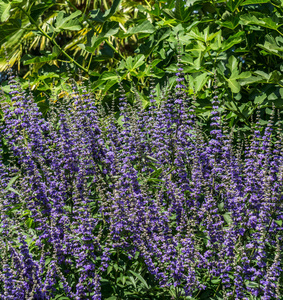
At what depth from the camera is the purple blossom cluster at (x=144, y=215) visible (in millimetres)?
3143

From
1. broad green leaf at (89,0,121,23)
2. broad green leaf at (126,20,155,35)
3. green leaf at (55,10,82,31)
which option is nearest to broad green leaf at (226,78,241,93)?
broad green leaf at (126,20,155,35)

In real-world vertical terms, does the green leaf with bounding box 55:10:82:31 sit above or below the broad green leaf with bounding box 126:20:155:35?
above

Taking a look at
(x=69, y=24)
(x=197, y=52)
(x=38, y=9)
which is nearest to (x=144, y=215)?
(x=197, y=52)

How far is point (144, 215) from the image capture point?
341cm

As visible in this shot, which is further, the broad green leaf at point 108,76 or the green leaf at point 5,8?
the broad green leaf at point 108,76

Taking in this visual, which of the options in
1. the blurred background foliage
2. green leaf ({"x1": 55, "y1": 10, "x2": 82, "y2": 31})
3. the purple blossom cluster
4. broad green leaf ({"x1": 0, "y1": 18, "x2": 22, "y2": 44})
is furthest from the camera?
green leaf ({"x1": 55, "y1": 10, "x2": 82, "y2": 31})

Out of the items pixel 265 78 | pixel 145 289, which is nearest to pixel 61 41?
pixel 265 78

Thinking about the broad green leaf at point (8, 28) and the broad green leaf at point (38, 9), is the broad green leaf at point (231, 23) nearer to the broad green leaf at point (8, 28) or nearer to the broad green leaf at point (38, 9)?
the broad green leaf at point (38, 9)

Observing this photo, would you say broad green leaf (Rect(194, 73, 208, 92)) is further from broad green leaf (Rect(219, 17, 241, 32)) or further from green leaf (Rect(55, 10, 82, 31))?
green leaf (Rect(55, 10, 82, 31))

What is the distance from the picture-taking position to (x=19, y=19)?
608cm

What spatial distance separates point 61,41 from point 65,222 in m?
13.5

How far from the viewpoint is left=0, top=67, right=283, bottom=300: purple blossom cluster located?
124 inches

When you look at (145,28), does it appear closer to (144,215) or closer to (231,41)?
(231,41)

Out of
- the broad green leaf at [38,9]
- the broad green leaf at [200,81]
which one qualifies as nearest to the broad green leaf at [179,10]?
the broad green leaf at [200,81]
